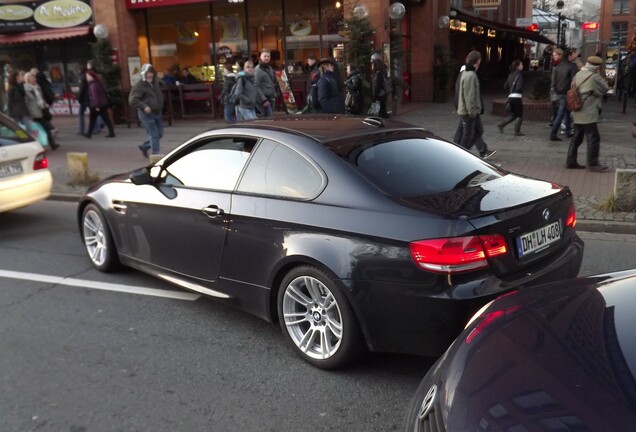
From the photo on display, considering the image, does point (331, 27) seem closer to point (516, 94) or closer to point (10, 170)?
point (516, 94)

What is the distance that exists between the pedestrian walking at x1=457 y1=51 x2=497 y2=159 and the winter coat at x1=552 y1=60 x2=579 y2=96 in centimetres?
320

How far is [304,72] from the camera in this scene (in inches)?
751

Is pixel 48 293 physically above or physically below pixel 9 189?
below

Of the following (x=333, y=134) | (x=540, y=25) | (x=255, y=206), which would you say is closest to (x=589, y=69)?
(x=333, y=134)

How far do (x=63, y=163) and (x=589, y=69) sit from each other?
10.3 meters

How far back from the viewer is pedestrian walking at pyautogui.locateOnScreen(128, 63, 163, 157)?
1117 centimetres

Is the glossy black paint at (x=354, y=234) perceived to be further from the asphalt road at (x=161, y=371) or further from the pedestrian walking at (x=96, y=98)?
the pedestrian walking at (x=96, y=98)

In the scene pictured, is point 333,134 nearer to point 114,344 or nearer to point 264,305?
point 264,305

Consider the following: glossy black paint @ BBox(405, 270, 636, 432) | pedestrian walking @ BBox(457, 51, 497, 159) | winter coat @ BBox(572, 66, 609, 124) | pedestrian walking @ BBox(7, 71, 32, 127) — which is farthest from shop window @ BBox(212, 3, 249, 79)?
glossy black paint @ BBox(405, 270, 636, 432)

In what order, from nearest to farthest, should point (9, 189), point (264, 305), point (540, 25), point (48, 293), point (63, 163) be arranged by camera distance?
point (264, 305) < point (48, 293) < point (9, 189) < point (63, 163) < point (540, 25)

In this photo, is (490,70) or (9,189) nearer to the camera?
(9,189)

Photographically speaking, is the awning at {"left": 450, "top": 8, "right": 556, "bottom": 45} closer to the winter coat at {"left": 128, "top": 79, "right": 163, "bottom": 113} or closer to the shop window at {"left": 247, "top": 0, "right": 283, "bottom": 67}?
the shop window at {"left": 247, "top": 0, "right": 283, "bottom": 67}

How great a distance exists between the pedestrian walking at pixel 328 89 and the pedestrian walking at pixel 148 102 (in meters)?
3.19

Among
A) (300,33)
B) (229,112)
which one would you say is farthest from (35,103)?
(300,33)
